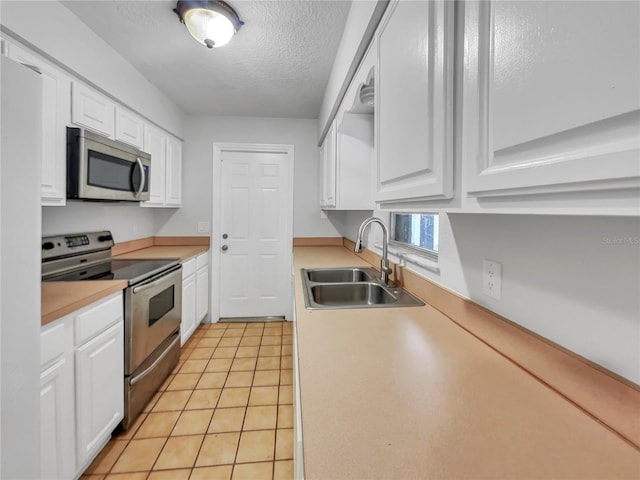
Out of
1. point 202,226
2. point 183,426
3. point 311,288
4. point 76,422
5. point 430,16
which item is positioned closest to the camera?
point 430,16

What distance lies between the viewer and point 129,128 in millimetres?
2271

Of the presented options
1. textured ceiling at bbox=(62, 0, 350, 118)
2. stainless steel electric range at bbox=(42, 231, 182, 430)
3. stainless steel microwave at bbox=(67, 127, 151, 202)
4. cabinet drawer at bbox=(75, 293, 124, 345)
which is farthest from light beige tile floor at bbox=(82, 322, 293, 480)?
textured ceiling at bbox=(62, 0, 350, 118)

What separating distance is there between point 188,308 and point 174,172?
1461 mm

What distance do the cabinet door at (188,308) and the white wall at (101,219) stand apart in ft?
2.39

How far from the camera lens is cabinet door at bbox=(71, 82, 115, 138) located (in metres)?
1.71

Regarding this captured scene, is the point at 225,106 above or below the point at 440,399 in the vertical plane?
above

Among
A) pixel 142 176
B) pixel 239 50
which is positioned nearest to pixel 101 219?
pixel 142 176

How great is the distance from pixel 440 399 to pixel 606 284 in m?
0.41

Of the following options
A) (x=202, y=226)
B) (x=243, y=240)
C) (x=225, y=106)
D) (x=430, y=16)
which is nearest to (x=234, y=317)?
(x=243, y=240)

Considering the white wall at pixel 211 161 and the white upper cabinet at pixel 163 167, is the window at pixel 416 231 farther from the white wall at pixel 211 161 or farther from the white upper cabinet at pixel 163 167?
the white upper cabinet at pixel 163 167

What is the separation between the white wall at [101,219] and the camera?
6.32 feet

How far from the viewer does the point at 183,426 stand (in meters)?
1.74

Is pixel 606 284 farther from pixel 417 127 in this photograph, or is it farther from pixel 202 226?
pixel 202 226

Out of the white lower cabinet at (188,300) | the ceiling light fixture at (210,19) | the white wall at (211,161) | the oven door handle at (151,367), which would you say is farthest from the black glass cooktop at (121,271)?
the ceiling light fixture at (210,19)
